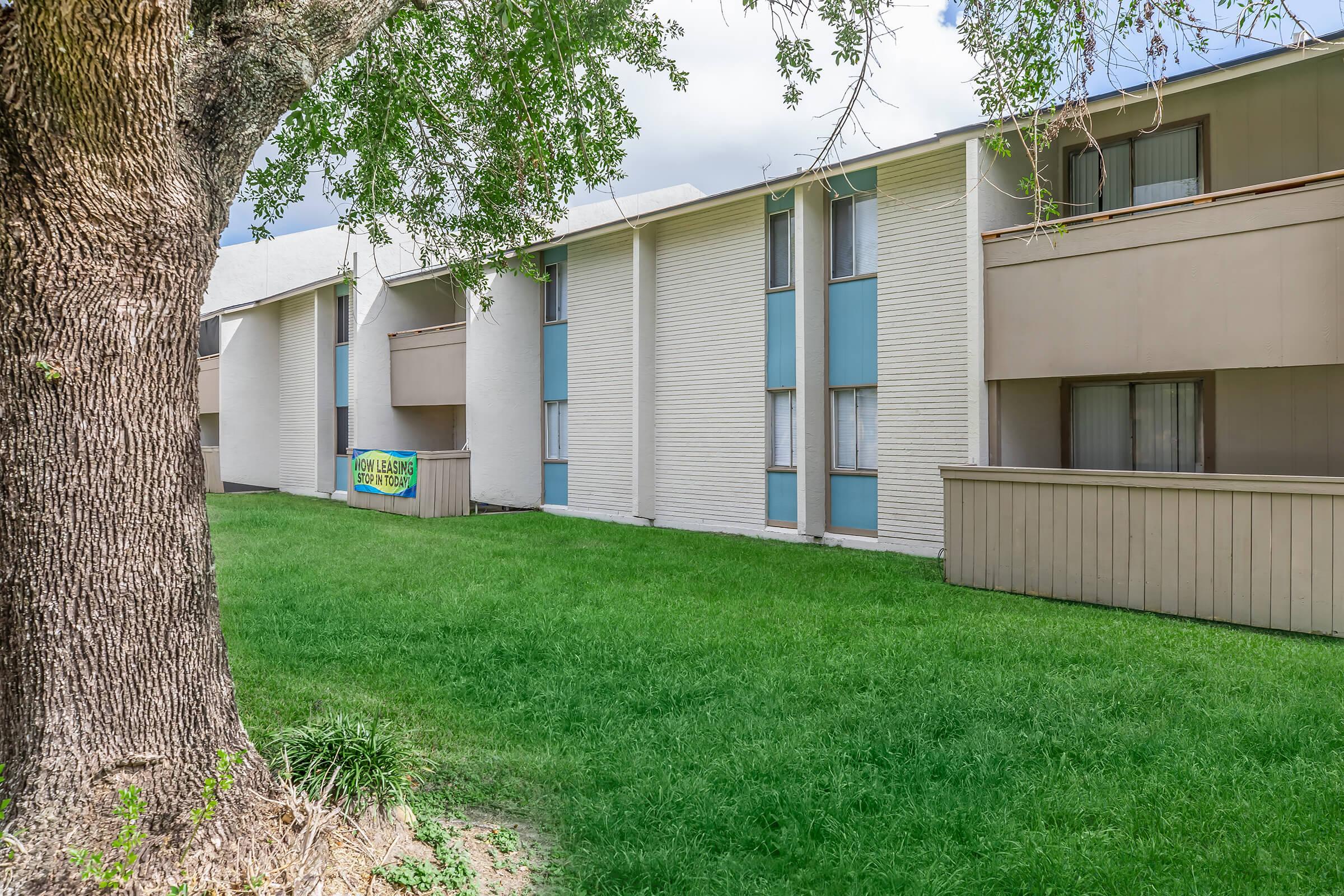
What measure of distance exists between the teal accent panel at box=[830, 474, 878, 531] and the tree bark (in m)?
12.1

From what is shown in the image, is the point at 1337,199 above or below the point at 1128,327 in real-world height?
above

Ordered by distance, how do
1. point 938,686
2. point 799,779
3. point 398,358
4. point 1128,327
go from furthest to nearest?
1. point 398,358
2. point 1128,327
3. point 938,686
4. point 799,779

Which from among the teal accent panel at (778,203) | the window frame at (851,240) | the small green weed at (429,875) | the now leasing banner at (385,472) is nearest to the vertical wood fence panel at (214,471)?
the now leasing banner at (385,472)

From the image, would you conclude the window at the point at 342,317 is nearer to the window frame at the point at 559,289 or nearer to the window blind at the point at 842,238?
the window frame at the point at 559,289

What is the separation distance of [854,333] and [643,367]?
4.80 m

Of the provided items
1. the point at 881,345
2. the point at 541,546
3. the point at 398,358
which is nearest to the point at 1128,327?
the point at 881,345

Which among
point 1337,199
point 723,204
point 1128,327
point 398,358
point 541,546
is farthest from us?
point 398,358

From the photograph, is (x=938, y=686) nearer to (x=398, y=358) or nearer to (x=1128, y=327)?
(x=1128, y=327)

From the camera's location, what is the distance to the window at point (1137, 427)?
11734 mm

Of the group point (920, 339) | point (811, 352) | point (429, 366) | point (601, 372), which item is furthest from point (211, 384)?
point (920, 339)

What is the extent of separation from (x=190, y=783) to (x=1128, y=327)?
10.1 meters

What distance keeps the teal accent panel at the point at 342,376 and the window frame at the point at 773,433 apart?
48.4ft

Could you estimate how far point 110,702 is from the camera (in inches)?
130

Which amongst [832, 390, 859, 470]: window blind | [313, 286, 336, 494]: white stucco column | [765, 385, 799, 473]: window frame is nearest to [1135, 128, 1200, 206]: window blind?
[832, 390, 859, 470]: window blind
